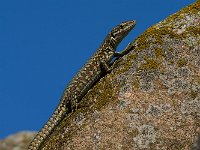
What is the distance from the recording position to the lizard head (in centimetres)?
1742

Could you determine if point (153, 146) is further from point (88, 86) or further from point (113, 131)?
point (88, 86)

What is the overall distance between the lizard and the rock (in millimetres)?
23246

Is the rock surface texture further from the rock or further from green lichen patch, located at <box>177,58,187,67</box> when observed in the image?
the rock

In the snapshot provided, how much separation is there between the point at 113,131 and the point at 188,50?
2.29 meters

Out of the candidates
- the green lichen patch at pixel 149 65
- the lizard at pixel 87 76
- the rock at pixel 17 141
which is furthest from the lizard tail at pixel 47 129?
the rock at pixel 17 141

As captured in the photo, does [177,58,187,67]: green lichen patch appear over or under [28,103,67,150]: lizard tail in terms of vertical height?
under

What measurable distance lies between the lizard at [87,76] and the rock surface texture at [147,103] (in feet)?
2.62

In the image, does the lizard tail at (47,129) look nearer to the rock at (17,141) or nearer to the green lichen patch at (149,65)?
the green lichen patch at (149,65)

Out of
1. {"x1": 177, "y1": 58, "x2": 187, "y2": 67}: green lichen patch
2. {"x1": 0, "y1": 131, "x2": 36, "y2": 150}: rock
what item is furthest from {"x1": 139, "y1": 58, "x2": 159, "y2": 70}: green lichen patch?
{"x1": 0, "y1": 131, "x2": 36, "y2": 150}: rock

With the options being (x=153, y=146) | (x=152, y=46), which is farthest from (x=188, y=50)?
(x=153, y=146)

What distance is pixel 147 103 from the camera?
11617 mm

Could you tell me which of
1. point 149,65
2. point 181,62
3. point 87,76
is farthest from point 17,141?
point 181,62

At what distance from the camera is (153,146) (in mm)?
11109

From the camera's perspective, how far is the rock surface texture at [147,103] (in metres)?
11.2
